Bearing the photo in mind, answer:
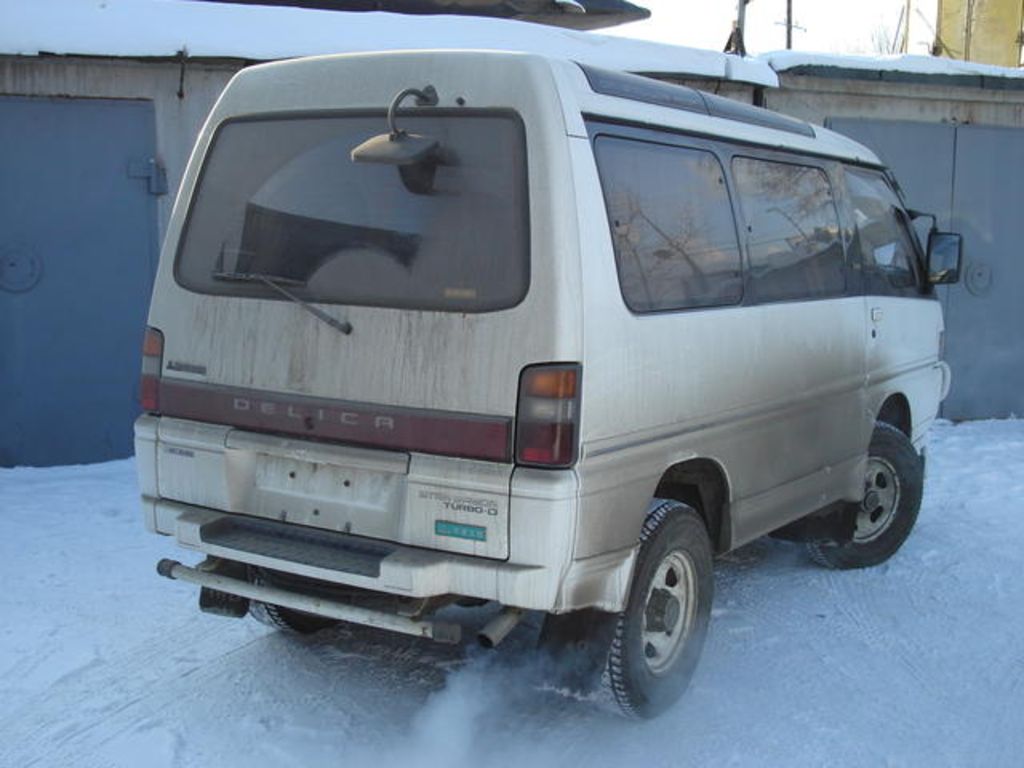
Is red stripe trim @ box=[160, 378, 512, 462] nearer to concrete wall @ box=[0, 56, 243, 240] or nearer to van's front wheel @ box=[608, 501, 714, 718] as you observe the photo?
van's front wheel @ box=[608, 501, 714, 718]

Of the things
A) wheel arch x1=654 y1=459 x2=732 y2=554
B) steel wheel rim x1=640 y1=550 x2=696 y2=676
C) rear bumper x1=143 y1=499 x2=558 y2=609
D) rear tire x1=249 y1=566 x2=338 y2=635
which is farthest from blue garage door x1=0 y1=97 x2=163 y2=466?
steel wheel rim x1=640 y1=550 x2=696 y2=676

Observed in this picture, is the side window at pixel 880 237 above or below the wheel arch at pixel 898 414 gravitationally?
above

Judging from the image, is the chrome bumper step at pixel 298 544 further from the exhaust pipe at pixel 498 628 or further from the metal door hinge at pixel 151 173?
the metal door hinge at pixel 151 173

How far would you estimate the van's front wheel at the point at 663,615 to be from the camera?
3436mm

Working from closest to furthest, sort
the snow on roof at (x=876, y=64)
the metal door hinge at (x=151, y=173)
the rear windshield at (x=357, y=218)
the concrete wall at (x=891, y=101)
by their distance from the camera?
the rear windshield at (x=357, y=218) < the metal door hinge at (x=151, y=173) < the snow on roof at (x=876, y=64) < the concrete wall at (x=891, y=101)

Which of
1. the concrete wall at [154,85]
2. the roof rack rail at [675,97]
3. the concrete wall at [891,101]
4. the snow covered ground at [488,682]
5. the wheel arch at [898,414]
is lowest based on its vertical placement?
the snow covered ground at [488,682]

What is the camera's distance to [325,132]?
11.3 ft

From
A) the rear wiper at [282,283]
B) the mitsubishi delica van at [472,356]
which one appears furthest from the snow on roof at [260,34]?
the rear wiper at [282,283]

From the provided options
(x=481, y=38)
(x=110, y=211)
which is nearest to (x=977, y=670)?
(x=481, y=38)

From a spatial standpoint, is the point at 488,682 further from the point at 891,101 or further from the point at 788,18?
the point at 788,18

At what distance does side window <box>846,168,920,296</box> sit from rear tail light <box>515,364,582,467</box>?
8.32 ft

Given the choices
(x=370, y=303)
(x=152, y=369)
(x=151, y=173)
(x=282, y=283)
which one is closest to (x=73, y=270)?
(x=151, y=173)

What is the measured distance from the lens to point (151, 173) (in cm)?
696

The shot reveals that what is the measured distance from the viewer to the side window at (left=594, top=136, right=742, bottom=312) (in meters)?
3.33
